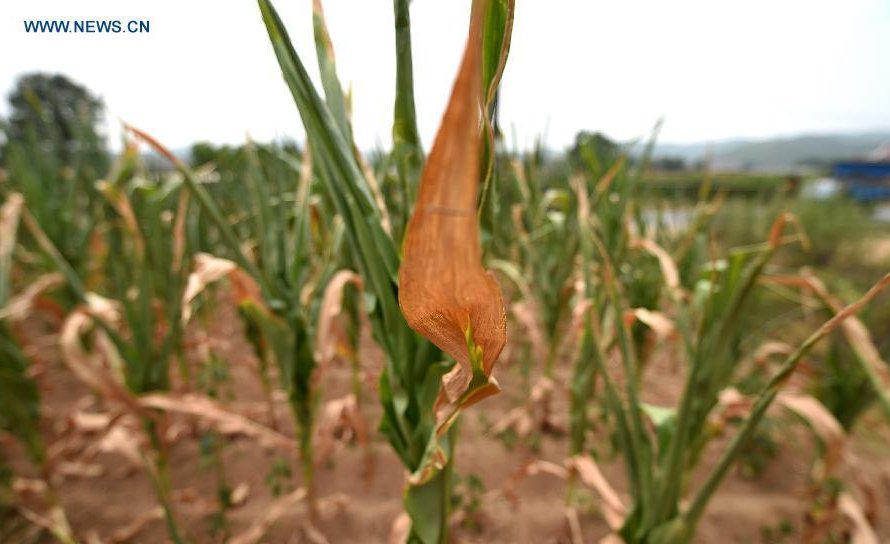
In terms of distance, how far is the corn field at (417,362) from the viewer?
30cm

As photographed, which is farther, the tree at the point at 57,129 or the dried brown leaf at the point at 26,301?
the tree at the point at 57,129

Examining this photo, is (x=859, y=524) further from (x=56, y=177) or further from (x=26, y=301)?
(x=56, y=177)

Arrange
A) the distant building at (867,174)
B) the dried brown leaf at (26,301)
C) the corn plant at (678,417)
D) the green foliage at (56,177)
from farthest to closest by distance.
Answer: the distant building at (867,174) → the green foliage at (56,177) → the dried brown leaf at (26,301) → the corn plant at (678,417)

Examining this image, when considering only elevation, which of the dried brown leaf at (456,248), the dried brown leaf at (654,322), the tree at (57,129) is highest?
the tree at (57,129)

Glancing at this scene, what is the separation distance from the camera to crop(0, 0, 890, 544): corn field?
0.30 meters

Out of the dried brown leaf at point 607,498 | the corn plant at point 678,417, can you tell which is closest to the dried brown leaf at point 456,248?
the corn plant at point 678,417

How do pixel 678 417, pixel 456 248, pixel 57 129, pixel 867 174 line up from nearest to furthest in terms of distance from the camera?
pixel 456 248 < pixel 678 417 < pixel 57 129 < pixel 867 174

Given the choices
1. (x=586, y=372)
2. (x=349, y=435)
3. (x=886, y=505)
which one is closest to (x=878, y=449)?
(x=886, y=505)

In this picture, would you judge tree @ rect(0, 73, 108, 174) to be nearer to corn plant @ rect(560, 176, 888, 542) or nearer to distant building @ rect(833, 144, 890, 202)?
corn plant @ rect(560, 176, 888, 542)

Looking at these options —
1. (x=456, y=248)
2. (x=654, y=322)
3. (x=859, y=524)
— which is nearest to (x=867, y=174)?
(x=859, y=524)

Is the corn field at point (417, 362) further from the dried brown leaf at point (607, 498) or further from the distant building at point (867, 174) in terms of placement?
the distant building at point (867, 174)

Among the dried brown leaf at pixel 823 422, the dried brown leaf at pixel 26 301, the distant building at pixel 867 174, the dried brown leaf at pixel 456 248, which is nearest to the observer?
the dried brown leaf at pixel 456 248

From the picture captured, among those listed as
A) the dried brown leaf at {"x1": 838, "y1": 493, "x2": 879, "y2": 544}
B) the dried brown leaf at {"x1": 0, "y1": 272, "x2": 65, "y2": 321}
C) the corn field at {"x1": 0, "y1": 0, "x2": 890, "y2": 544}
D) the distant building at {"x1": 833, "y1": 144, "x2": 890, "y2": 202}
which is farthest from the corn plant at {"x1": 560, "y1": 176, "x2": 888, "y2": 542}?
the distant building at {"x1": 833, "y1": 144, "x2": 890, "y2": 202}

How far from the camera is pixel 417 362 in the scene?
0.38 metres
